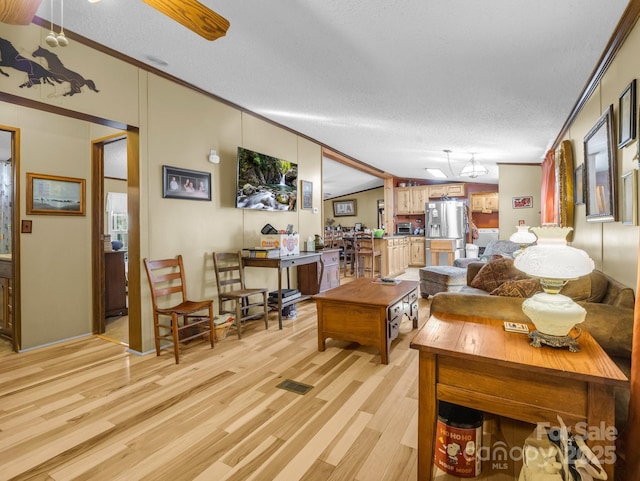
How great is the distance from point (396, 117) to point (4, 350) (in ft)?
15.7

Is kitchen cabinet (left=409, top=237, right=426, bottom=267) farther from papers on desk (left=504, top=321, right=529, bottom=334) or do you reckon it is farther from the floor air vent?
papers on desk (left=504, top=321, right=529, bottom=334)

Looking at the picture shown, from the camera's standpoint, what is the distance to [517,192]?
21.4ft

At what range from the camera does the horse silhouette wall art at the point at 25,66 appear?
2205mm

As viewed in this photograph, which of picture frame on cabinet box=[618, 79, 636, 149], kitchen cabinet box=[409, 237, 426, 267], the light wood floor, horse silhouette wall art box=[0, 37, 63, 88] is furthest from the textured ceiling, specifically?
kitchen cabinet box=[409, 237, 426, 267]

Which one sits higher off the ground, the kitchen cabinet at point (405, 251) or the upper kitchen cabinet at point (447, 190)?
the upper kitchen cabinet at point (447, 190)

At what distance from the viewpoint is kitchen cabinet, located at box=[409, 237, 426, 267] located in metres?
A: 8.90

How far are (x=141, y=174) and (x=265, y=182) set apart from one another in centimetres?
158

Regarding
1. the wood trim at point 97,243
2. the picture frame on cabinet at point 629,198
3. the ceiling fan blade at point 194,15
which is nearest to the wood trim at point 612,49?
the picture frame on cabinet at point 629,198

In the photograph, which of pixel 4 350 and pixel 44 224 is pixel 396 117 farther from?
pixel 4 350

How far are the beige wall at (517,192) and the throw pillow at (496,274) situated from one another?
13.2 feet

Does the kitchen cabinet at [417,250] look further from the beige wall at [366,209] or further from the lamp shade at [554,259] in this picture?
the lamp shade at [554,259]

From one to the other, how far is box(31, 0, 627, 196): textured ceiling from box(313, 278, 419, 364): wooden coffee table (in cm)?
197

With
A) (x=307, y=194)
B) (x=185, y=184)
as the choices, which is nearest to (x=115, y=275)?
(x=185, y=184)

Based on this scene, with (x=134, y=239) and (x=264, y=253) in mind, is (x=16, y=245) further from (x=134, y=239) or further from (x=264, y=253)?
(x=264, y=253)
